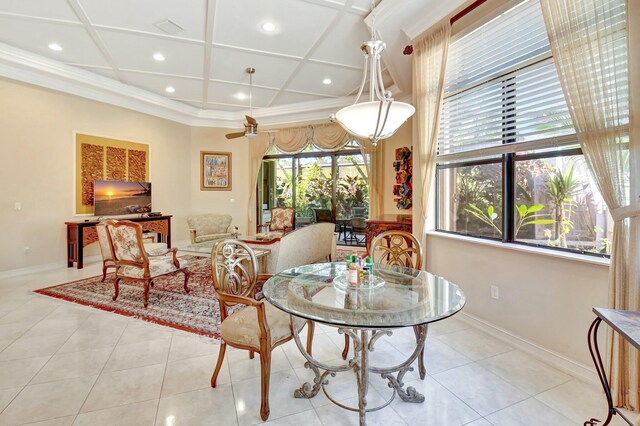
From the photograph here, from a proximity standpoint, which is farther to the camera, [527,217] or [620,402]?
[527,217]

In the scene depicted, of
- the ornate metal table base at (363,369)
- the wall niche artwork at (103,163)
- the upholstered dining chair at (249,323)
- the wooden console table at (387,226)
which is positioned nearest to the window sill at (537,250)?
the wooden console table at (387,226)

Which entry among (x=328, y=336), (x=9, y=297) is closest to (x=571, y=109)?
(x=328, y=336)

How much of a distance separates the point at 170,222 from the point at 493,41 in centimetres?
631

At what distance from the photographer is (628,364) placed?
5.85 feet

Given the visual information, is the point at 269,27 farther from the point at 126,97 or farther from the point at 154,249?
the point at 126,97

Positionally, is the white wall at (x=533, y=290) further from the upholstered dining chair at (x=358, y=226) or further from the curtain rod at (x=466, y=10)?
the upholstered dining chair at (x=358, y=226)

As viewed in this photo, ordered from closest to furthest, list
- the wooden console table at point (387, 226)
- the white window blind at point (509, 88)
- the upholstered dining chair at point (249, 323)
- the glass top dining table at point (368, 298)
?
the glass top dining table at point (368, 298) → the upholstered dining chair at point (249, 323) → the white window blind at point (509, 88) → the wooden console table at point (387, 226)

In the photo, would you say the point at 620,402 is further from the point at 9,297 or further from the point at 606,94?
the point at 9,297

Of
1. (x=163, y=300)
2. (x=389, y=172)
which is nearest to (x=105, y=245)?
(x=163, y=300)

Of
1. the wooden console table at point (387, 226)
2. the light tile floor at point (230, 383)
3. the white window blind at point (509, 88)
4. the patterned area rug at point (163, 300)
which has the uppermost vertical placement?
the white window blind at point (509, 88)

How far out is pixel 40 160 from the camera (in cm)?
479

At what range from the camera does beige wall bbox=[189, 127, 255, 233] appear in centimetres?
723

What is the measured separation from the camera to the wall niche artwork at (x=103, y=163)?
5288mm

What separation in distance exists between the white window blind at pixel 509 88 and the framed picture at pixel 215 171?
5469mm
